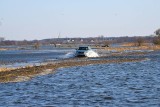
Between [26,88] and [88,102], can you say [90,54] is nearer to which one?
[26,88]

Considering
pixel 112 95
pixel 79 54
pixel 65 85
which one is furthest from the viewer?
pixel 79 54

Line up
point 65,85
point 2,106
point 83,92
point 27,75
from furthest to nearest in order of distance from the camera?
point 27,75 → point 65,85 → point 83,92 → point 2,106

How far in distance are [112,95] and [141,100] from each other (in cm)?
284

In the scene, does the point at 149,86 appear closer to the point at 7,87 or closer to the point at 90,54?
the point at 7,87

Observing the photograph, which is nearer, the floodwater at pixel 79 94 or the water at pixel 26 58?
the floodwater at pixel 79 94

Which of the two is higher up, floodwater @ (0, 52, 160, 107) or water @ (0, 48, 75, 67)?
floodwater @ (0, 52, 160, 107)

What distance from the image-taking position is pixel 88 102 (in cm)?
2589

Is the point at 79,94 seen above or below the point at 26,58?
above

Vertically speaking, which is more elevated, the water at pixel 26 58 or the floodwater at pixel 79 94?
the floodwater at pixel 79 94

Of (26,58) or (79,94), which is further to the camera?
(26,58)

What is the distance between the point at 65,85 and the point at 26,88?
3.47 metres

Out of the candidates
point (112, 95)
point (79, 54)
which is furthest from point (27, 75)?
point (79, 54)

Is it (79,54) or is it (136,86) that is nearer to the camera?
(136,86)

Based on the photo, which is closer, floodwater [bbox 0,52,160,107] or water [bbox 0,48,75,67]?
floodwater [bbox 0,52,160,107]
